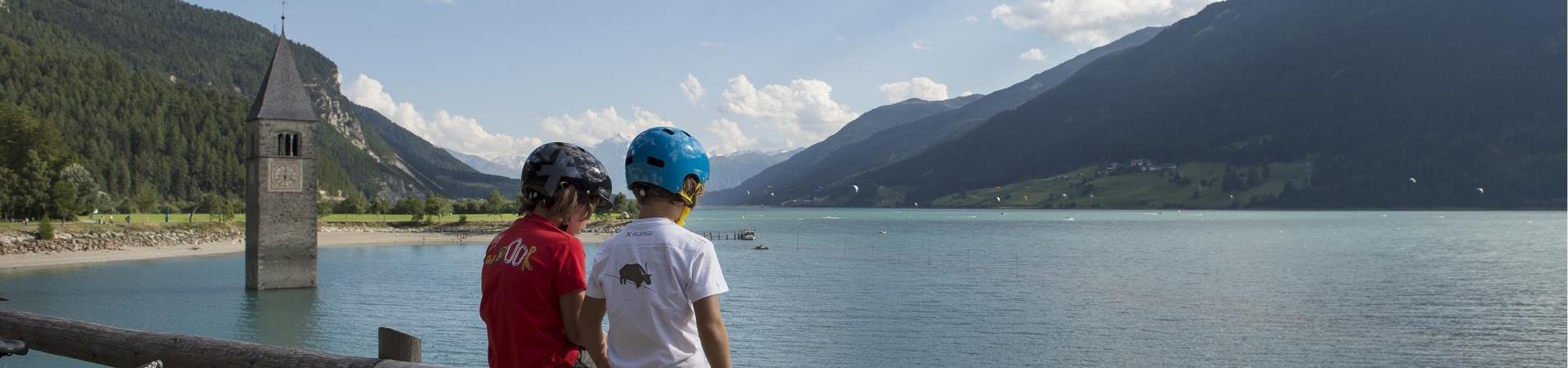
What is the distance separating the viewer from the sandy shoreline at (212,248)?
77188mm

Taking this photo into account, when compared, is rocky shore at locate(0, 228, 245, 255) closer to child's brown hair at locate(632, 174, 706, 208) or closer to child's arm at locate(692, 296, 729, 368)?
child's brown hair at locate(632, 174, 706, 208)

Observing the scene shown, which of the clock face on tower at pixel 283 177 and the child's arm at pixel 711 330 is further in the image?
the clock face on tower at pixel 283 177

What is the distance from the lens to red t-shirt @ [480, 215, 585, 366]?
4305 mm

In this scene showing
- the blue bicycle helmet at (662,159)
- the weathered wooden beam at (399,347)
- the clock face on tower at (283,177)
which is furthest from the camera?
the clock face on tower at (283,177)

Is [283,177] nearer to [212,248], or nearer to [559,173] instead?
[212,248]

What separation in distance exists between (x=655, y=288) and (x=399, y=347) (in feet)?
8.04

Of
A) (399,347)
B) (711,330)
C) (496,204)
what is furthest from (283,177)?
(496,204)

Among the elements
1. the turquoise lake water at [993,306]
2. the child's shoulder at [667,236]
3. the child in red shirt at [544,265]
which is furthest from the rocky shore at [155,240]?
the child's shoulder at [667,236]

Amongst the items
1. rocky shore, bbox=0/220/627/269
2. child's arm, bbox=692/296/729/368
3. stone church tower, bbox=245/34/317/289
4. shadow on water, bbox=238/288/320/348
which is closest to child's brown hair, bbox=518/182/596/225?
child's arm, bbox=692/296/729/368

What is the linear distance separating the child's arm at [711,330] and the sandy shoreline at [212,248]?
86.3 meters

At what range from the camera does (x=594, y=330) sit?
427 centimetres

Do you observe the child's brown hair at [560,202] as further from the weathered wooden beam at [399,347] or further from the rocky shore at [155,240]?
the rocky shore at [155,240]

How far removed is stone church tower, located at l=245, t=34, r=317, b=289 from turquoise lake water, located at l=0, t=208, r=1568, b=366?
135 cm

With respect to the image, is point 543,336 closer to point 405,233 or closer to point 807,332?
point 807,332
